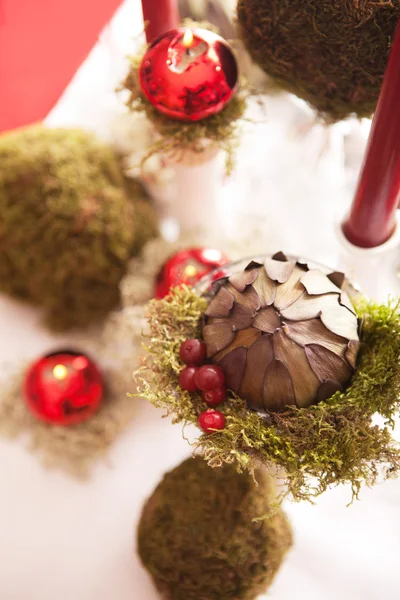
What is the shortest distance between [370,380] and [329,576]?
29 centimetres

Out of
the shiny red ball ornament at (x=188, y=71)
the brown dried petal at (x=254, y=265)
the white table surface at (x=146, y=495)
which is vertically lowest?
the white table surface at (x=146, y=495)

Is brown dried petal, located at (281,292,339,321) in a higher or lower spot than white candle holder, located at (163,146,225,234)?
higher

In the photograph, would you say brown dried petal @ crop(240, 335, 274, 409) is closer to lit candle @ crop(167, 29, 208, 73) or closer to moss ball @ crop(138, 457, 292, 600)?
moss ball @ crop(138, 457, 292, 600)

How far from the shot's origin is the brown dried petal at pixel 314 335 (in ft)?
1.64

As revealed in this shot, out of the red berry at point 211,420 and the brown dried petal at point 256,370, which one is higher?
the brown dried petal at point 256,370

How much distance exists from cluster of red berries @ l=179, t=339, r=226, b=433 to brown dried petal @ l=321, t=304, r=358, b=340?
0.10m

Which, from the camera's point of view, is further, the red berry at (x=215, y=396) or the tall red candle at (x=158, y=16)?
the tall red candle at (x=158, y=16)

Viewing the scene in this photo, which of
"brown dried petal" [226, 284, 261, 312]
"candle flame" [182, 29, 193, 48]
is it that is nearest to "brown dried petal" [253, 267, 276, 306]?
"brown dried petal" [226, 284, 261, 312]

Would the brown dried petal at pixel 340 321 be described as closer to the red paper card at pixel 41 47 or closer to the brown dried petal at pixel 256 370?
the brown dried petal at pixel 256 370

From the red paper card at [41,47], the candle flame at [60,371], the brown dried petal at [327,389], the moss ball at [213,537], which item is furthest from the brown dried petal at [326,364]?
the red paper card at [41,47]

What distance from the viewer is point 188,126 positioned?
66 centimetres

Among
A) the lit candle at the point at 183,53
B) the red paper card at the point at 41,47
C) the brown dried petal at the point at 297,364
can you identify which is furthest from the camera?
the red paper card at the point at 41,47

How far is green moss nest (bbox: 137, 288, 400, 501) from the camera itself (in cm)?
50

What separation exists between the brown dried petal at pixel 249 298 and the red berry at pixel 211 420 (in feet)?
0.30
